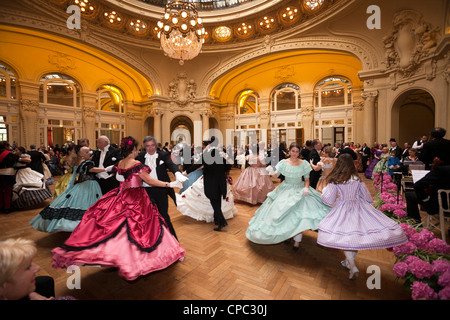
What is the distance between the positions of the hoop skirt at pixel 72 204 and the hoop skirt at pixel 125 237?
111cm

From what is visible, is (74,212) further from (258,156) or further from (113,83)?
(113,83)

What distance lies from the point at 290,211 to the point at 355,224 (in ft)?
2.79

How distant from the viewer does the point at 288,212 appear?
3.07m

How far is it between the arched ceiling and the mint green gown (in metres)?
12.0

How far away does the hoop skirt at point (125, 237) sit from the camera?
2.13m

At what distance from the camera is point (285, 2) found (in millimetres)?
11484

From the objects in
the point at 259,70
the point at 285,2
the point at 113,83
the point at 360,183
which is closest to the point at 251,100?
the point at 259,70

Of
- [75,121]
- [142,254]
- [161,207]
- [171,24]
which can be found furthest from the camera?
[75,121]

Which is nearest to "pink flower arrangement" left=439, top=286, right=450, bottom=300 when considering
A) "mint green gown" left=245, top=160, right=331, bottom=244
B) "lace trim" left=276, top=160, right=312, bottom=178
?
"mint green gown" left=245, top=160, right=331, bottom=244

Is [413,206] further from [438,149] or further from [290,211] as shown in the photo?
[290,211]

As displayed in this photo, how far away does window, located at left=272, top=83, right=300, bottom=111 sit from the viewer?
15.7 metres

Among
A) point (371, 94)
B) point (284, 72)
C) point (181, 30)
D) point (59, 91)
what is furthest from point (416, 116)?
point (59, 91)
